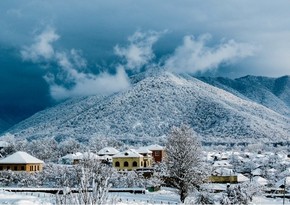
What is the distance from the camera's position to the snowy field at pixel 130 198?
47844 mm

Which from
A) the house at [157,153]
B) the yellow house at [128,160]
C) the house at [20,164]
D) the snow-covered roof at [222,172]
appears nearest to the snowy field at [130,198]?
the snow-covered roof at [222,172]

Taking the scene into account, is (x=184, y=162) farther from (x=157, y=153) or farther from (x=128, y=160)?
(x=157, y=153)

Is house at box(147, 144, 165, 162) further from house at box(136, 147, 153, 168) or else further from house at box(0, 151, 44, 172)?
house at box(0, 151, 44, 172)

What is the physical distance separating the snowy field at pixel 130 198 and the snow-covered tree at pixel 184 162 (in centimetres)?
231

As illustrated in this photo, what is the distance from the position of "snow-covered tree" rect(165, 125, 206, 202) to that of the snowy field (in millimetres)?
2309

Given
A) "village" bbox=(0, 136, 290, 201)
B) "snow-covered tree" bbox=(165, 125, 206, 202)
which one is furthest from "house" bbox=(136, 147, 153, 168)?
"snow-covered tree" bbox=(165, 125, 206, 202)

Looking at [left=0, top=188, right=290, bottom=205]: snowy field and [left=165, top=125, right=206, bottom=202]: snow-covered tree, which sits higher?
[left=165, top=125, right=206, bottom=202]: snow-covered tree

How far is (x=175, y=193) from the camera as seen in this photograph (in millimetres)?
68688

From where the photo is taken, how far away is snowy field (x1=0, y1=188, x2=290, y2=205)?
157 ft

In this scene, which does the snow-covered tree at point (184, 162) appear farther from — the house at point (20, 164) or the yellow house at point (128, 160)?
the yellow house at point (128, 160)

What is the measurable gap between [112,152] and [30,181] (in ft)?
189

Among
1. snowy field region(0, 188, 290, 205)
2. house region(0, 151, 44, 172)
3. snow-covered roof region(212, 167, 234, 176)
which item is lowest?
snowy field region(0, 188, 290, 205)

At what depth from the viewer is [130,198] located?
59344 mm

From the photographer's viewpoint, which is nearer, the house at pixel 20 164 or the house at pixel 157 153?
the house at pixel 20 164
